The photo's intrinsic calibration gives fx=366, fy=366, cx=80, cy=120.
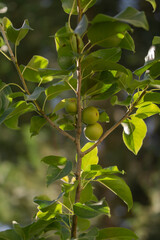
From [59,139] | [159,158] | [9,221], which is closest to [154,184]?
[159,158]

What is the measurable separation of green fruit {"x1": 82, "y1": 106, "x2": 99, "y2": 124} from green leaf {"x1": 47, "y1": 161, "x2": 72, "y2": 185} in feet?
0.23

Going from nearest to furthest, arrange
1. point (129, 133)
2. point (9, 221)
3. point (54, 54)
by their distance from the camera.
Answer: point (129, 133), point (9, 221), point (54, 54)

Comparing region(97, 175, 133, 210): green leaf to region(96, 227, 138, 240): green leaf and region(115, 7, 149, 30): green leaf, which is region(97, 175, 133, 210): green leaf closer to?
region(96, 227, 138, 240): green leaf

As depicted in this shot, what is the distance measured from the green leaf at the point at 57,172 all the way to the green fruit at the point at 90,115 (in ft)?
0.23

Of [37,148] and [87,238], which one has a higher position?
[87,238]

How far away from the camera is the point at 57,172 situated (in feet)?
1.63

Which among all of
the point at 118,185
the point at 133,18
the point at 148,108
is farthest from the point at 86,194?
the point at 133,18

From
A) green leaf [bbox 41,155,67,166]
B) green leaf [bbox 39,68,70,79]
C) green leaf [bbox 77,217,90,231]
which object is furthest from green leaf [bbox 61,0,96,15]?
green leaf [bbox 77,217,90,231]

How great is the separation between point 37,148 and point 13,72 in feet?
2.13

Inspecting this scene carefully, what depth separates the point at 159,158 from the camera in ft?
9.80

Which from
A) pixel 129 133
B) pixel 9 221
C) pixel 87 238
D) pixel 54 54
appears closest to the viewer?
pixel 87 238

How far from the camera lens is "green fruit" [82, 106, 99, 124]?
52cm

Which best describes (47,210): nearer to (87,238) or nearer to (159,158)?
(87,238)

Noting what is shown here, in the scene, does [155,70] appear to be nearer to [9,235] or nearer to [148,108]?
[148,108]
